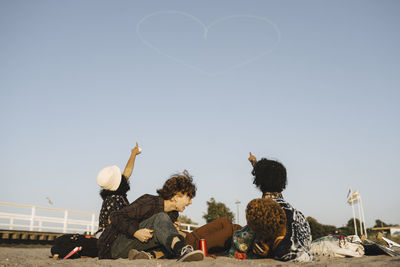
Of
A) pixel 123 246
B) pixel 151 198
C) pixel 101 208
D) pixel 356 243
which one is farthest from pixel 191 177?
pixel 356 243

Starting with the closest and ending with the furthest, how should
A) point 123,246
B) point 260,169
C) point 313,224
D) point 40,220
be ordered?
point 123,246 < point 260,169 < point 40,220 < point 313,224

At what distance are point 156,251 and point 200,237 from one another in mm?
633

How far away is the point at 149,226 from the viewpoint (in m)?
3.51

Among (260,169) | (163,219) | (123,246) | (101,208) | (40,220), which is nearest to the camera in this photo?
(163,219)

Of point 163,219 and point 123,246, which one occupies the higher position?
point 163,219

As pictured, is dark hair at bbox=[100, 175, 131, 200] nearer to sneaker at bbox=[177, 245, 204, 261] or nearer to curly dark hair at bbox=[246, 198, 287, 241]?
sneaker at bbox=[177, 245, 204, 261]

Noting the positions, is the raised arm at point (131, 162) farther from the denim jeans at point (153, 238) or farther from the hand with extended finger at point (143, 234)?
the hand with extended finger at point (143, 234)

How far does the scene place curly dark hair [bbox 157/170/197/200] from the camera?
12.7ft

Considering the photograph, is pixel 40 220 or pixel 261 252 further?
pixel 40 220

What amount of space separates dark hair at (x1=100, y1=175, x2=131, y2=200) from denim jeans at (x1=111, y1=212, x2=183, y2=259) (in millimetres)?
1195

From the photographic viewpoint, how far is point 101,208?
4.83m

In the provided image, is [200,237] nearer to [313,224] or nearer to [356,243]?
[356,243]

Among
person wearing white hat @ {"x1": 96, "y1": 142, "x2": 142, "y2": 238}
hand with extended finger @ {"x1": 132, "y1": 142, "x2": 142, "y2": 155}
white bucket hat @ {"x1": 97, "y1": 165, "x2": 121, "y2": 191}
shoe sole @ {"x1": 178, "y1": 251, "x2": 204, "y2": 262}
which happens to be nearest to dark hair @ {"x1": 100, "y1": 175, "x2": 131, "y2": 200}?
person wearing white hat @ {"x1": 96, "y1": 142, "x2": 142, "y2": 238}

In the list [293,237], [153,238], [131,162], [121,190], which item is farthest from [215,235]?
[131,162]
